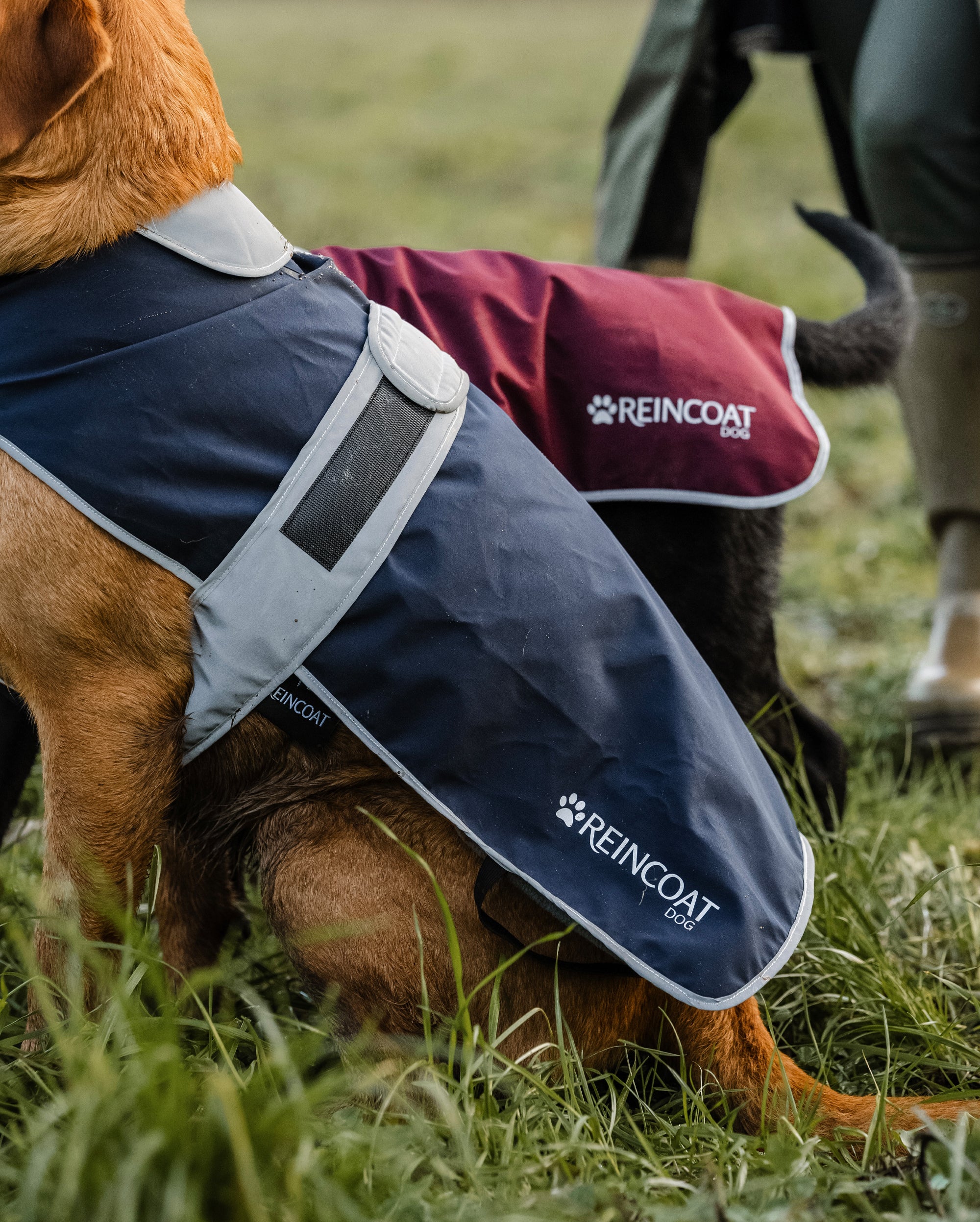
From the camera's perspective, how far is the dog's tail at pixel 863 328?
221 cm

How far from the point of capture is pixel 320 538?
1521 mm

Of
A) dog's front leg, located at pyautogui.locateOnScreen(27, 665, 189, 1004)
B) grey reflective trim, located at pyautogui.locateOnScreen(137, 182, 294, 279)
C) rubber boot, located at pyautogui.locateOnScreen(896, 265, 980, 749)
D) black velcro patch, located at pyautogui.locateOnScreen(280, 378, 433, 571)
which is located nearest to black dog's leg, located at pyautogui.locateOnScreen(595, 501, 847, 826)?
black velcro patch, located at pyautogui.locateOnScreen(280, 378, 433, 571)

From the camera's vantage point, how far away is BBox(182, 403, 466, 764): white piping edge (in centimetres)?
153

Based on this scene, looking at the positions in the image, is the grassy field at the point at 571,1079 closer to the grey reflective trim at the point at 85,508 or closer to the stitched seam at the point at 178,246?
the grey reflective trim at the point at 85,508

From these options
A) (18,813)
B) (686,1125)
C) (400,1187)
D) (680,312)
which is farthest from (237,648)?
(18,813)

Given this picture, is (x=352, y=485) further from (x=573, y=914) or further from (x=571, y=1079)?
(x=571, y=1079)

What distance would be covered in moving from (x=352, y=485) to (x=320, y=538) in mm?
82

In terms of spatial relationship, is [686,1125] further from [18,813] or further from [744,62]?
[744,62]

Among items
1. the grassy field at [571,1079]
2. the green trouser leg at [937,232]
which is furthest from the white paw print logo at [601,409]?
the green trouser leg at [937,232]

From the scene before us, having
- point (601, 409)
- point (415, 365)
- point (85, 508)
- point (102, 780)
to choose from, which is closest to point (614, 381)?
point (601, 409)

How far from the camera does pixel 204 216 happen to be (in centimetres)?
158

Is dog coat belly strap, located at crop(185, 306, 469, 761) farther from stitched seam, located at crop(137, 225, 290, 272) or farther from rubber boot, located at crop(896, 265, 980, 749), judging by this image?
rubber boot, located at crop(896, 265, 980, 749)

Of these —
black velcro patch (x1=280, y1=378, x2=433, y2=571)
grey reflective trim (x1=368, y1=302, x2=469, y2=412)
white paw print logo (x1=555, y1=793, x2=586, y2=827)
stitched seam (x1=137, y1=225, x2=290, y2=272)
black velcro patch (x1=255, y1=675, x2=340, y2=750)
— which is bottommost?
white paw print logo (x1=555, y1=793, x2=586, y2=827)

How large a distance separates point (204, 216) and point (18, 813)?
144cm
